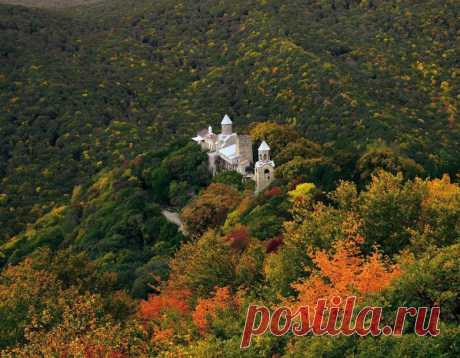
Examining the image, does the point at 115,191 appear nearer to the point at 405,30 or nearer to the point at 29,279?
the point at 29,279

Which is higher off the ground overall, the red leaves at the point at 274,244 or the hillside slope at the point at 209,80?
the red leaves at the point at 274,244

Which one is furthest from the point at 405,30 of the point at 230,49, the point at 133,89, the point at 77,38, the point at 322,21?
the point at 77,38

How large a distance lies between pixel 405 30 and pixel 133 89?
43.2 metres

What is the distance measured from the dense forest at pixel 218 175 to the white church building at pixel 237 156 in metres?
0.97

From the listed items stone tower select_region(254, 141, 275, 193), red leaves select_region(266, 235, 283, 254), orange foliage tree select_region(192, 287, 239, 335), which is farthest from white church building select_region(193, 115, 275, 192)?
orange foliage tree select_region(192, 287, 239, 335)

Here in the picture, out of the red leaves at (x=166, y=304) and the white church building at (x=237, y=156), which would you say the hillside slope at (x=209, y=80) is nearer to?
the white church building at (x=237, y=156)

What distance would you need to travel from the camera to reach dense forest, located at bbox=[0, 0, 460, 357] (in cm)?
2686

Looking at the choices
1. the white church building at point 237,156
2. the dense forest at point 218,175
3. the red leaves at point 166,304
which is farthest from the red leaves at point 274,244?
the white church building at point 237,156

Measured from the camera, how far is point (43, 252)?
4050cm

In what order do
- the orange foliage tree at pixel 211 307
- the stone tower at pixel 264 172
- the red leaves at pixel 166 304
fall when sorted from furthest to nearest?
1. the stone tower at pixel 264 172
2. the red leaves at pixel 166 304
3. the orange foliage tree at pixel 211 307

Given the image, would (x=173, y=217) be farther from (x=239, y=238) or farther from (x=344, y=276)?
(x=344, y=276)

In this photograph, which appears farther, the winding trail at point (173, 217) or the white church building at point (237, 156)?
the winding trail at point (173, 217)

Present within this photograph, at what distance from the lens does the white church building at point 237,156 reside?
5294 centimetres

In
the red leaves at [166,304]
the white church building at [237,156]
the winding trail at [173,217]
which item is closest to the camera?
the red leaves at [166,304]
